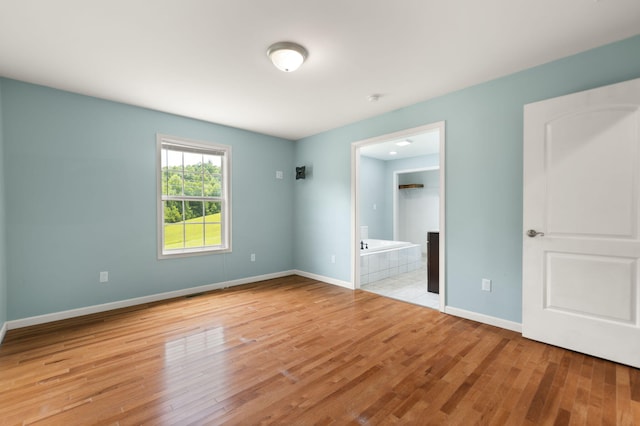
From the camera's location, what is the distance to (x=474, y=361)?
2232 millimetres

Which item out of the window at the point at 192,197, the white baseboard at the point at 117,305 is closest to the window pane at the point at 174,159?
the window at the point at 192,197

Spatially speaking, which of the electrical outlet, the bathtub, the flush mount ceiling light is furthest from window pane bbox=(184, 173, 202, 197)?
the electrical outlet

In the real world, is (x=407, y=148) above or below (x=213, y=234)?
above

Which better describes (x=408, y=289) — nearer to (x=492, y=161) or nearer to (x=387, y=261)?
(x=387, y=261)

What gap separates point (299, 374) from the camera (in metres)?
2.07

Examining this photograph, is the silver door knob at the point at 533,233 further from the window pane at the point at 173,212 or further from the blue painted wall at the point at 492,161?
the window pane at the point at 173,212

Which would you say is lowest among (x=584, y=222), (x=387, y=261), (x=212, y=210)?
(x=387, y=261)

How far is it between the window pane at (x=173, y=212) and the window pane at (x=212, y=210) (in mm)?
367

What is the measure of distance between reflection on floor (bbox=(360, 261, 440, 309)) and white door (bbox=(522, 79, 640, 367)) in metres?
1.25

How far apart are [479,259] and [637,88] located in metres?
1.79

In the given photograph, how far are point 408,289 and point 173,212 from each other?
11.7 feet

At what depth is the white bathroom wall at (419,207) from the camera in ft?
24.5

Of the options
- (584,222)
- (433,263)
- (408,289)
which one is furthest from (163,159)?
(584,222)

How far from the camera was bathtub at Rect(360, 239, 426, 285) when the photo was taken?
4.61m
